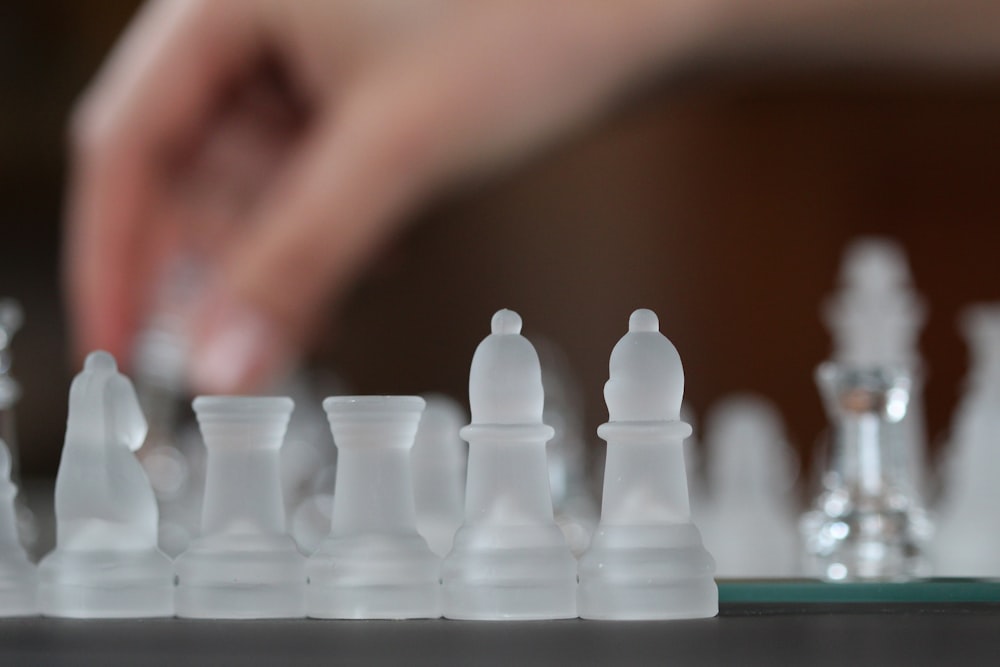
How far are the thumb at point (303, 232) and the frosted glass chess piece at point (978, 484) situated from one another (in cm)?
124

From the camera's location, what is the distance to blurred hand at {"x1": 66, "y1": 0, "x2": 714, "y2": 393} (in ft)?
8.25

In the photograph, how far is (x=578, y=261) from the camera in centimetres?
354

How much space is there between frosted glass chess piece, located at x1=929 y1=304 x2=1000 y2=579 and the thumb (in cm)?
124

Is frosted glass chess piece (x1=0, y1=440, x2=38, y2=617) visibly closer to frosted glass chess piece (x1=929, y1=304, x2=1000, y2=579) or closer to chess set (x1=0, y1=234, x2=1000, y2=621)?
chess set (x1=0, y1=234, x2=1000, y2=621)

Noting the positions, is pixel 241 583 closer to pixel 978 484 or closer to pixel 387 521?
pixel 387 521

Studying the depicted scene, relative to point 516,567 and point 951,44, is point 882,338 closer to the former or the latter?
point 516,567

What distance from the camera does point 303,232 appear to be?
108 inches

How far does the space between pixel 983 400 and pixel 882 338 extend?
0.16 m

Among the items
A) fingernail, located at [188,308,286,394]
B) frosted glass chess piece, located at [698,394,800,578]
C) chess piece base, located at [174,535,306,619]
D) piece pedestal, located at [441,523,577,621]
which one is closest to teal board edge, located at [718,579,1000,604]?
piece pedestal, located at [441,523,577,621]

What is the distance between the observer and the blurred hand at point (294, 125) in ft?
8.25

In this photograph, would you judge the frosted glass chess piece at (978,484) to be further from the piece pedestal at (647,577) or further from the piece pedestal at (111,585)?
the piece pedestal at (111,585)

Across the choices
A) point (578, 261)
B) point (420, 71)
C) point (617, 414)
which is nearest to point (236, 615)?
point (617, 414)

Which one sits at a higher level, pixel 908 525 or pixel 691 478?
pixel 691 478

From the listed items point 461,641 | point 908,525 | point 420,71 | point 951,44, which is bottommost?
point 461,641
